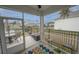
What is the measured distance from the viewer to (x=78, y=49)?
2.10 meters

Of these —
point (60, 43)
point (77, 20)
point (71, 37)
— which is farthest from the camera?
point (60, 43)

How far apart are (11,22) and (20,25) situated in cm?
47

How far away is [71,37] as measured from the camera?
2.47m

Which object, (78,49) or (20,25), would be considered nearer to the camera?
(78,49)

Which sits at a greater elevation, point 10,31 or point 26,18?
point 26,18
